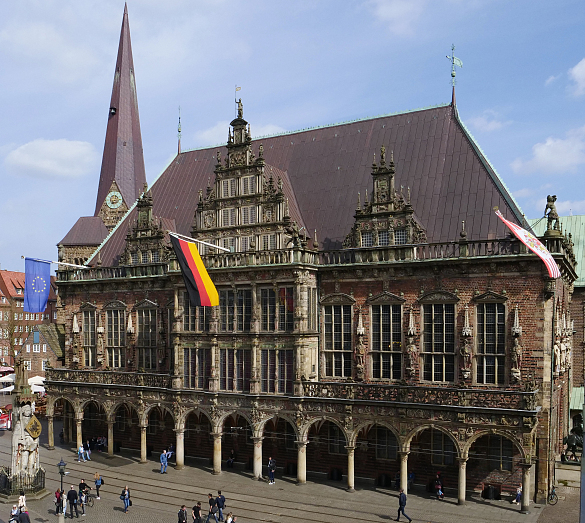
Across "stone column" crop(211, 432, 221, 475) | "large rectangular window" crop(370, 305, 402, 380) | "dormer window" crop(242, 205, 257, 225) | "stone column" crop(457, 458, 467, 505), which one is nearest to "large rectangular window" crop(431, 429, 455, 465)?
"stone column" crop(457, 458, 467, 505)

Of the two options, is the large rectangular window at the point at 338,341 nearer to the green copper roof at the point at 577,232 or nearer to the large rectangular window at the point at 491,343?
the large rectangular window at the point at 491,343

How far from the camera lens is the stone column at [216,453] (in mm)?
37406

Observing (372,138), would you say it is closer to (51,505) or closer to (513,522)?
(513,522)

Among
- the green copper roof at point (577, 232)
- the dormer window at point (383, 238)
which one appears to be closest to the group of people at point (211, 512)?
the dormer window at point (383, 238)

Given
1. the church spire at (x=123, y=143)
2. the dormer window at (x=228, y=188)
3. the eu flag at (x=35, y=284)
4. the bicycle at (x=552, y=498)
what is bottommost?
the bicycle at (x=552, y=498)

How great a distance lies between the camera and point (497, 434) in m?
30.2

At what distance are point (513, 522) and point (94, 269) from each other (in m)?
31.5

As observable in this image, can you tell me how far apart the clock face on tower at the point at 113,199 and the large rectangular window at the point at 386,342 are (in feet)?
109

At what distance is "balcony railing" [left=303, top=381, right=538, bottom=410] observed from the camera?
29.9 meters

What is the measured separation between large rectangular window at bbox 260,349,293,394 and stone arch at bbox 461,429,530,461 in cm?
990

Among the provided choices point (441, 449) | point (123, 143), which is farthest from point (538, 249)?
point (123, 143)

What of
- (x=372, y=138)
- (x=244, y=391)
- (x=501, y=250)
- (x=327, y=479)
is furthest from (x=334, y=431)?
(x=372, y=138)

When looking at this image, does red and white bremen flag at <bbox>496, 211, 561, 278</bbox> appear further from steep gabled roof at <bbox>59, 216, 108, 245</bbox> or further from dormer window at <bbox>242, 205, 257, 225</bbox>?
steep gabled roof at <bbox>59, 216, 108, 245</bbox>

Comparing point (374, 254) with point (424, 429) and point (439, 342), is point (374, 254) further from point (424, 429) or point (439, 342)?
point (424, 429)
